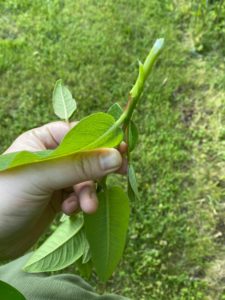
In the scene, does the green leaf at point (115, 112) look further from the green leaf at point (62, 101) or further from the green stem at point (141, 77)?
the green leaf at point (62, 101)

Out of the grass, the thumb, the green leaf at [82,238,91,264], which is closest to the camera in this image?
the thumb

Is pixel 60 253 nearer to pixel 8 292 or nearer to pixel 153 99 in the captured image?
pixel 8 292

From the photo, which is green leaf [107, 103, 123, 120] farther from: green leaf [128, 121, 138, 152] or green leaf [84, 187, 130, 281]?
green leaf [84, 187, 130, 281]

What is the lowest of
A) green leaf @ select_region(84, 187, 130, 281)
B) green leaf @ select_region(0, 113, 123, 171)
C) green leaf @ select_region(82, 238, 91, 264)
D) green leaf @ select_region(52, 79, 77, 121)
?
green leaf @ select_region(82, 238, 91, 264)

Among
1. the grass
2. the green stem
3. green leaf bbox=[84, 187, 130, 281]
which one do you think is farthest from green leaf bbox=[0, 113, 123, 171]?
the grass

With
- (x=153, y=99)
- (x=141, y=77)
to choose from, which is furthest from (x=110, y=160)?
(x=153, y=99)

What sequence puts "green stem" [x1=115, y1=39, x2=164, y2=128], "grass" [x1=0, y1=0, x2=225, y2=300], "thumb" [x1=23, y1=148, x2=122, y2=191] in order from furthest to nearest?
1. "grass" [x1=0, y1=0, x2=225, y2=300]
2. "thumb" [x1=23, y1=148, x2=122, y2=191]
3. "green stem" [x1=115, y1=39, x2=164, y2=128]

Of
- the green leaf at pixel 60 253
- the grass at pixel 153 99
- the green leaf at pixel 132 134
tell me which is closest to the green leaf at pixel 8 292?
the green leaf at pixel 60 253
